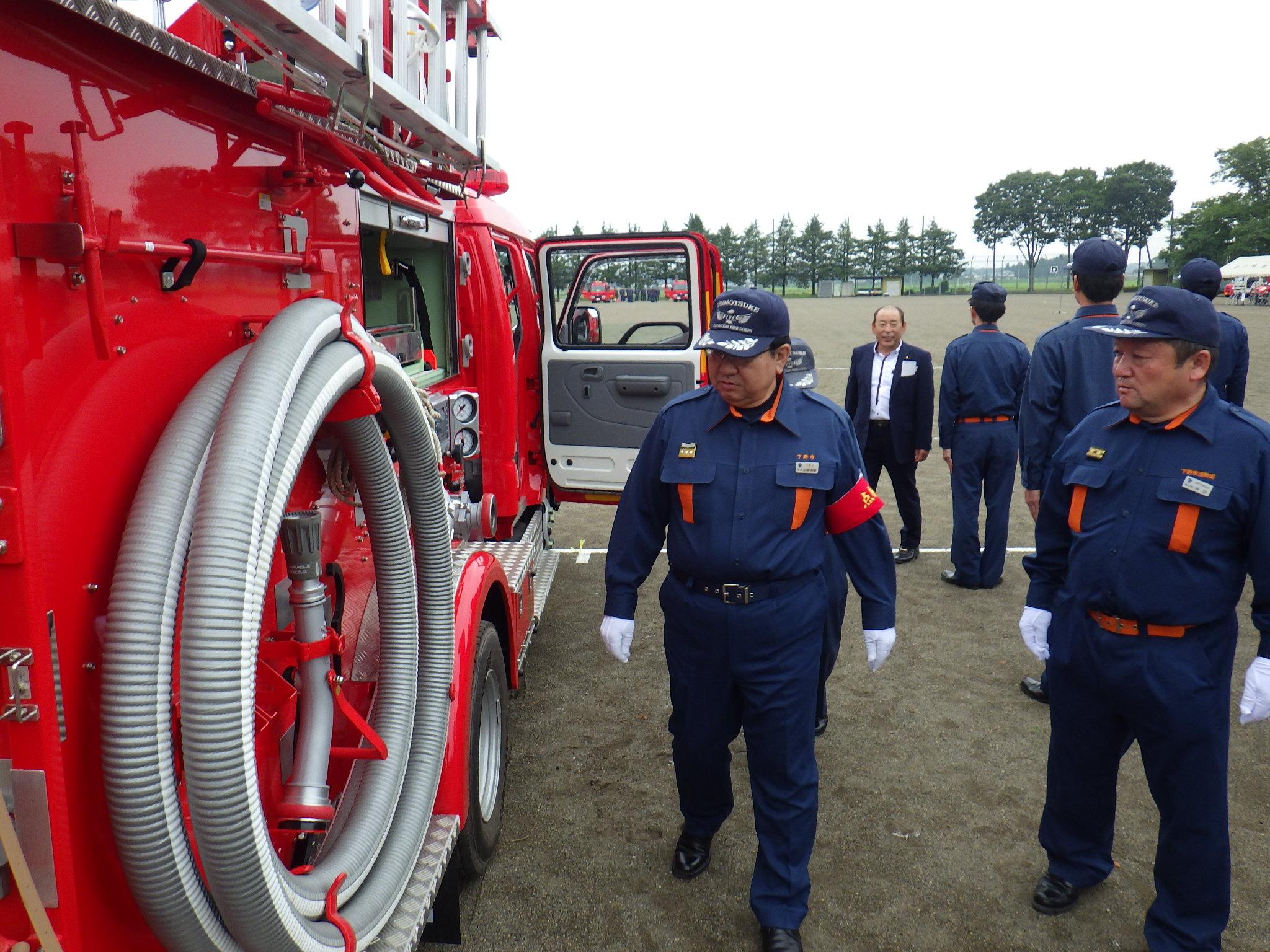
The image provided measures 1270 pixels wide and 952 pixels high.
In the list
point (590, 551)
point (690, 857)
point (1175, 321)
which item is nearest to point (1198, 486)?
point (1175, 321)

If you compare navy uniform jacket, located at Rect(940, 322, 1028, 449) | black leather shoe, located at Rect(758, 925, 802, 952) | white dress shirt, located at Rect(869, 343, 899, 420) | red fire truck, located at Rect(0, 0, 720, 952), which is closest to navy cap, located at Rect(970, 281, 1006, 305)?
navy uniform jacket, located at Rect(940, 322, 1028, 449)

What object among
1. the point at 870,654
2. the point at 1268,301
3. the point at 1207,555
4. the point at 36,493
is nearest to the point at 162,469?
the point at 36,493

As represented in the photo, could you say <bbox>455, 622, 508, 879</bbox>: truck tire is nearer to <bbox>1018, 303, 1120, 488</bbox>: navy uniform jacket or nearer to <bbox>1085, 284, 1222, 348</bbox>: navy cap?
<bbox>1085, 284, 1222, 348</bbox>: navy cap

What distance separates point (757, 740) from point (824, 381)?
14009 millimetres

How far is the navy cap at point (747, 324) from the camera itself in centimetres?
271

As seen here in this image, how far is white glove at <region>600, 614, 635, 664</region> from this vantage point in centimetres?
299

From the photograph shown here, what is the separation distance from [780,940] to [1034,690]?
230 cm

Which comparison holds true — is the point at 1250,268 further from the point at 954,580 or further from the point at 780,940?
the point at 780,940

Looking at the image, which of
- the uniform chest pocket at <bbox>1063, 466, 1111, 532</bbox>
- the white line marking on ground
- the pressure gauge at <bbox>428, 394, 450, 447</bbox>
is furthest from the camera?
the white line marking on ground

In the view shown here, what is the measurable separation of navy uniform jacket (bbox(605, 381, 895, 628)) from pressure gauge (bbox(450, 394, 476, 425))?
150cm

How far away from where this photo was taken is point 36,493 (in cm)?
131

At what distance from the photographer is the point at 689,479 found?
2.79 m

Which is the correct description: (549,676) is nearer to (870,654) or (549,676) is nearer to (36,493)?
(870,654)

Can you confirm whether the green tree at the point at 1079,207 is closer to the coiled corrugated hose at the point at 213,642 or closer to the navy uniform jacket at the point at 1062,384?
the navy uniform jacket at the point at 1062,384
